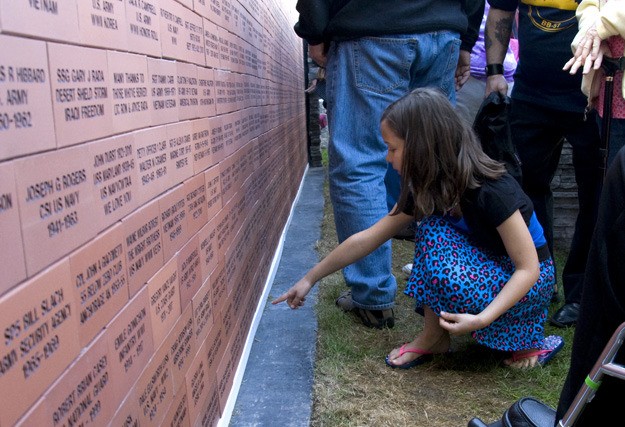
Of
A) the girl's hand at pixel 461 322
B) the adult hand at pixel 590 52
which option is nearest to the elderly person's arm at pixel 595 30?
the adult hand at pixel 590 52

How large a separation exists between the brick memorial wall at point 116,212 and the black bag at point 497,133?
1.03 meters

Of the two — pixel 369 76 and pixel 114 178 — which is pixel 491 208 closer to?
pixel 369 76

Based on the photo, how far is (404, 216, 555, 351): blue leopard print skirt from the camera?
2115 millimetres

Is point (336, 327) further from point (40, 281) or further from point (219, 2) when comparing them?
point (40, 281)

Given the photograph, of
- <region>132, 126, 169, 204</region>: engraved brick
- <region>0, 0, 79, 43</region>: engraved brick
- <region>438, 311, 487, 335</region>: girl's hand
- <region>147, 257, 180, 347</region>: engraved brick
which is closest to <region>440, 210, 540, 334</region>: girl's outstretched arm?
<region>438, 311, 487, 335</region>: girl's hand

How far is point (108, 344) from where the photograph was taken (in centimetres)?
97

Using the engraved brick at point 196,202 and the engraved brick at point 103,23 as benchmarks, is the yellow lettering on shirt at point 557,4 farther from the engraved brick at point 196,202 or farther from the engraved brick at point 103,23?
the engraved brick at point 103,23

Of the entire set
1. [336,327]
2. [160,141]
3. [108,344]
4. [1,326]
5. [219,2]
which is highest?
[219,2]

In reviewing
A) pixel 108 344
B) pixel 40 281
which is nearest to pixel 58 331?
pixel 40 281

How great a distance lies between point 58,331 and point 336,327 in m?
1.89

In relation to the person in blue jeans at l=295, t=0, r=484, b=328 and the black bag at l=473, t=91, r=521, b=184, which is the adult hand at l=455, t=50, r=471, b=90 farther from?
the black bag at l=473, t=91, r=521, b=184

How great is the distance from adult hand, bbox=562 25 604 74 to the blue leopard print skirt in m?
0.66

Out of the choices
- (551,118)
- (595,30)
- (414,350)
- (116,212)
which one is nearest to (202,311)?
(116,212)

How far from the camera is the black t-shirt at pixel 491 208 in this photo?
202cm
